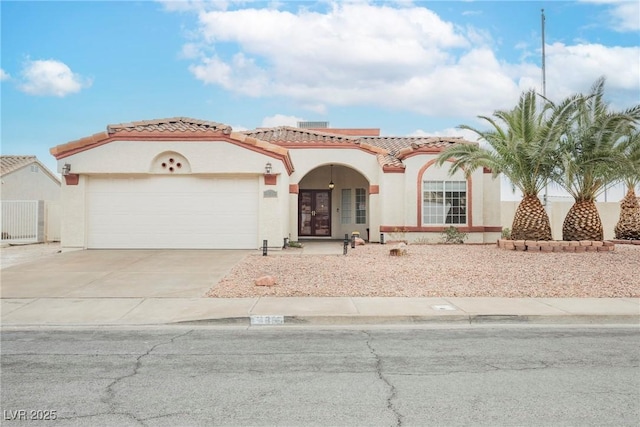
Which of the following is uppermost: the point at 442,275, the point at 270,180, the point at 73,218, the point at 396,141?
the point at 396,141

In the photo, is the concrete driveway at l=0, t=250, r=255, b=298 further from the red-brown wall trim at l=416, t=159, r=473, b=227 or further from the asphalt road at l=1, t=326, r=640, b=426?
the red-brown wall trim at l=416, t=159, r=473, b=227

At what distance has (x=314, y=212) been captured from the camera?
83.1 ft

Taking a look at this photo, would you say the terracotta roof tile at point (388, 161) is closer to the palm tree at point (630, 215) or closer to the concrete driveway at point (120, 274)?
the concrete driveway at point (120, 274)

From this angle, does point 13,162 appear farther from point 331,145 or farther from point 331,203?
point 331,145

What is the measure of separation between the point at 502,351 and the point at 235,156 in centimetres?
1280

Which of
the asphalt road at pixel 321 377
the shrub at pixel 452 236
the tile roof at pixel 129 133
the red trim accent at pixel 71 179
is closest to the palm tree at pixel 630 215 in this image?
the shrub at pixel 452 236

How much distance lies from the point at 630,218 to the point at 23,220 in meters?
27.0

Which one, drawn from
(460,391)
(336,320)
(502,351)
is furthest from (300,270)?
(460,391)

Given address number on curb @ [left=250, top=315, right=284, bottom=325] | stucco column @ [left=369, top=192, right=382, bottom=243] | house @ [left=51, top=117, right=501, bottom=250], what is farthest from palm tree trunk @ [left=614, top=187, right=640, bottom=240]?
address number on curb @ [left=250, top=315, right=284, bottom=325]

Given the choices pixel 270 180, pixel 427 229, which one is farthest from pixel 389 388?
pixel 427 229

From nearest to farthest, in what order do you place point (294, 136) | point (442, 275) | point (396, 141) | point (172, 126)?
point (442, 275), point (172, 126), point (294, 136), point (396, 141)

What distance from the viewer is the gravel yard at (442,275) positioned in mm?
10336

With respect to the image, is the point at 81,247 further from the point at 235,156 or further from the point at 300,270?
the point at 300,270

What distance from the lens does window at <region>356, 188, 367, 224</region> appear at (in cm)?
2450
